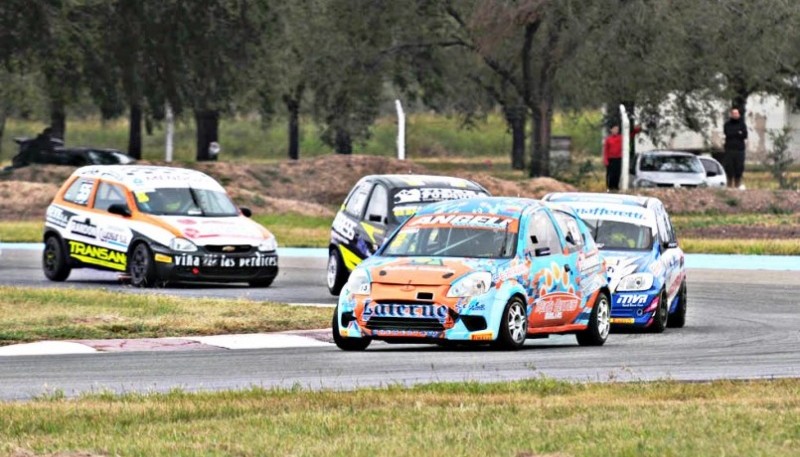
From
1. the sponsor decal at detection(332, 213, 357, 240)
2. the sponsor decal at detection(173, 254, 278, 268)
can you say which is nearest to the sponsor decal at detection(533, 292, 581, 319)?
the sponsor decal at detection(332, 213, 357, 240)

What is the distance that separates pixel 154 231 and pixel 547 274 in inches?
355

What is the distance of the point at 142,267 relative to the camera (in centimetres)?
2494

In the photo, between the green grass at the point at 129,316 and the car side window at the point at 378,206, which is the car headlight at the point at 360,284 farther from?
the car side window at the point at 378,206

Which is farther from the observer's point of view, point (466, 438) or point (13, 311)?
point (13, 311)

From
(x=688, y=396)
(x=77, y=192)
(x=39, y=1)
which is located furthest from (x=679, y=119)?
(x=688, y=396)

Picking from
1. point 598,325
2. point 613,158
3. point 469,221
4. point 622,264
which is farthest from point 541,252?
point 613,158

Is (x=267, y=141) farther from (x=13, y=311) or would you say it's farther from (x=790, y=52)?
(x=13, y=311)

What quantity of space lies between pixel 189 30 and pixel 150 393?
107 feet

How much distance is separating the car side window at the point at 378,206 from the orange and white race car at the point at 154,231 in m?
2.43

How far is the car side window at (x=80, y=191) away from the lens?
26.3m

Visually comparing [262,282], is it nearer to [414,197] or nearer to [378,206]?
[378,206]

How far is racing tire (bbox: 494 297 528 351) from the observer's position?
16234 mm

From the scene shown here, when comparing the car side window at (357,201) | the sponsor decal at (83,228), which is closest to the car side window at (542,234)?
the car side window at (357,201)

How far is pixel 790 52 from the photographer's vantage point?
54.6m
